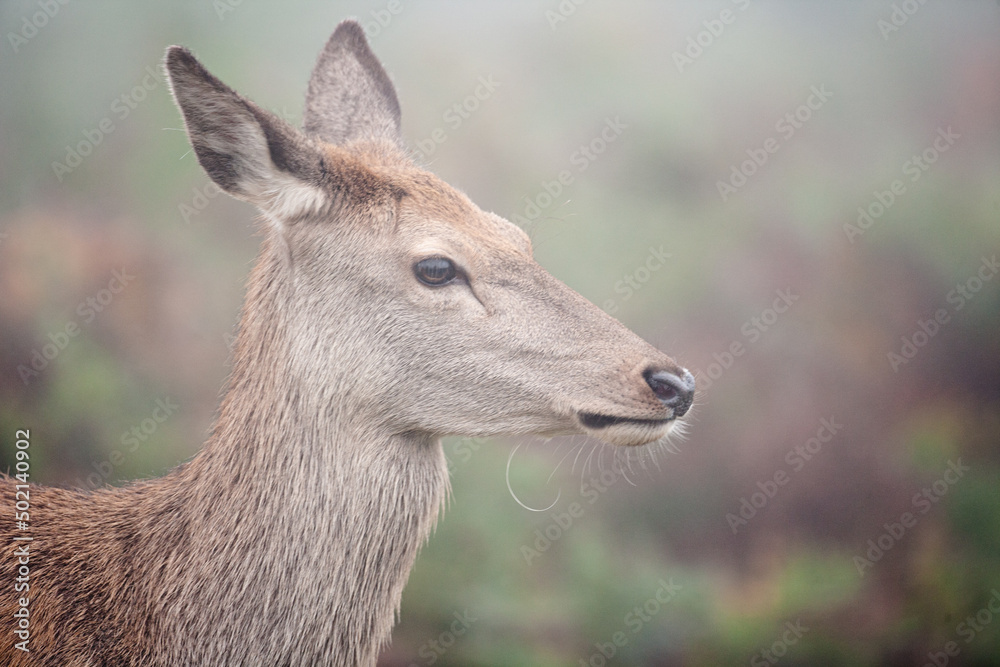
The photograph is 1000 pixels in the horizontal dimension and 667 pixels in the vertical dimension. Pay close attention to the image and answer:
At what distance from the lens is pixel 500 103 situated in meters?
3.00

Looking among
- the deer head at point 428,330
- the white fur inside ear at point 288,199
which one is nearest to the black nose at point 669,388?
the deer head at point 428,330

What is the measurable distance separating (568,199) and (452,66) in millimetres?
706

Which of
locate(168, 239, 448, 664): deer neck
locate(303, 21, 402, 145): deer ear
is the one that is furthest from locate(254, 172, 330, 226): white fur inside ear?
locate(303, 21, 402, 145): deer ear

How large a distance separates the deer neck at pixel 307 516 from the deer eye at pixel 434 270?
37 centimetres

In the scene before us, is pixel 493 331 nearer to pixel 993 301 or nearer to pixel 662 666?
pixel 662 666

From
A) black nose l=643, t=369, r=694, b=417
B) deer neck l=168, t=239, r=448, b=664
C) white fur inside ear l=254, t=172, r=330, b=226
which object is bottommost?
deer neck l=168, t=239, r=448, b=664

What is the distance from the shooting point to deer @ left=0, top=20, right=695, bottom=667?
1.88 m

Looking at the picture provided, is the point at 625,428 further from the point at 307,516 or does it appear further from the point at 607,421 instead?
the point at 307,516

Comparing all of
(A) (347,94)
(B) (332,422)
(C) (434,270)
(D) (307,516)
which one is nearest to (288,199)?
(C) (434,270)

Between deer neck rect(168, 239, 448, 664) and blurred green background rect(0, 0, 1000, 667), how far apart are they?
1106 mm

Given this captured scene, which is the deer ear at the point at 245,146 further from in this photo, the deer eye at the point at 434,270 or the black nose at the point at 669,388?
the black nose at the point at 669,388

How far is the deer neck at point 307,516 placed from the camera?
1892 mm

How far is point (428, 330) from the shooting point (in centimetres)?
194

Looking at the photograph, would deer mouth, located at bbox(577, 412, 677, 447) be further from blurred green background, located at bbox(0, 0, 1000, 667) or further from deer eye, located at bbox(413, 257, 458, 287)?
blurred green background, located at bbox(0, 0, 1000, 667)
